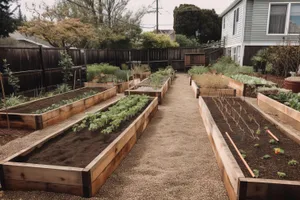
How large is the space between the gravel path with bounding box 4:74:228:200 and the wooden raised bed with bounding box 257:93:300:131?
178cm

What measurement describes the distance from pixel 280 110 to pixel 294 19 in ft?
28.6

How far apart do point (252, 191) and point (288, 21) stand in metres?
11.8

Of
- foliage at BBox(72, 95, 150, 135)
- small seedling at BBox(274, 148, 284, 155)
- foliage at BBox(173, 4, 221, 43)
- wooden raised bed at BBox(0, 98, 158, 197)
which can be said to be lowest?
wooden raised bed at BBox(0, 98, 158, 197)

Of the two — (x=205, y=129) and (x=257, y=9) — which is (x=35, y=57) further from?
(x=257, y=9)

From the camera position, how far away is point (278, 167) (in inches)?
89.3

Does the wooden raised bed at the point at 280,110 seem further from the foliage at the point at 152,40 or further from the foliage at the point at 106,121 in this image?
the foliage at the point at 152,40

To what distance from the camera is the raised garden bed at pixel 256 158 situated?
6.15 ft

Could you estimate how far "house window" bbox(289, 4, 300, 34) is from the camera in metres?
10.7

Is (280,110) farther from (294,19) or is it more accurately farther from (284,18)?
(294,19)

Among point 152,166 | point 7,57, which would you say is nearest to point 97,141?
point 152,166

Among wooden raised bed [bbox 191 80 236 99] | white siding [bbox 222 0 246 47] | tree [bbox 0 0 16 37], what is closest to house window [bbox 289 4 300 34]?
white siding [bbox 222 0 246 47]

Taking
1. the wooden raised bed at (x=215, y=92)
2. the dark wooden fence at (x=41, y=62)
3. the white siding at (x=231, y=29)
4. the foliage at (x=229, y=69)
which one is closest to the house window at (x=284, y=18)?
the white siding at (x=231, y=29)

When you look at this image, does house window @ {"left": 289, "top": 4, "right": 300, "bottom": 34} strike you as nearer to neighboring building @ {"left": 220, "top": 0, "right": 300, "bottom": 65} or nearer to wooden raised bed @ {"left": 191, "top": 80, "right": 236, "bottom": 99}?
neighboring building @ {"left": 220, "top": 0, "right": 300, "bottom": 65}

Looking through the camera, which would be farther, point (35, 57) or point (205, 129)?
point (35, 57)
